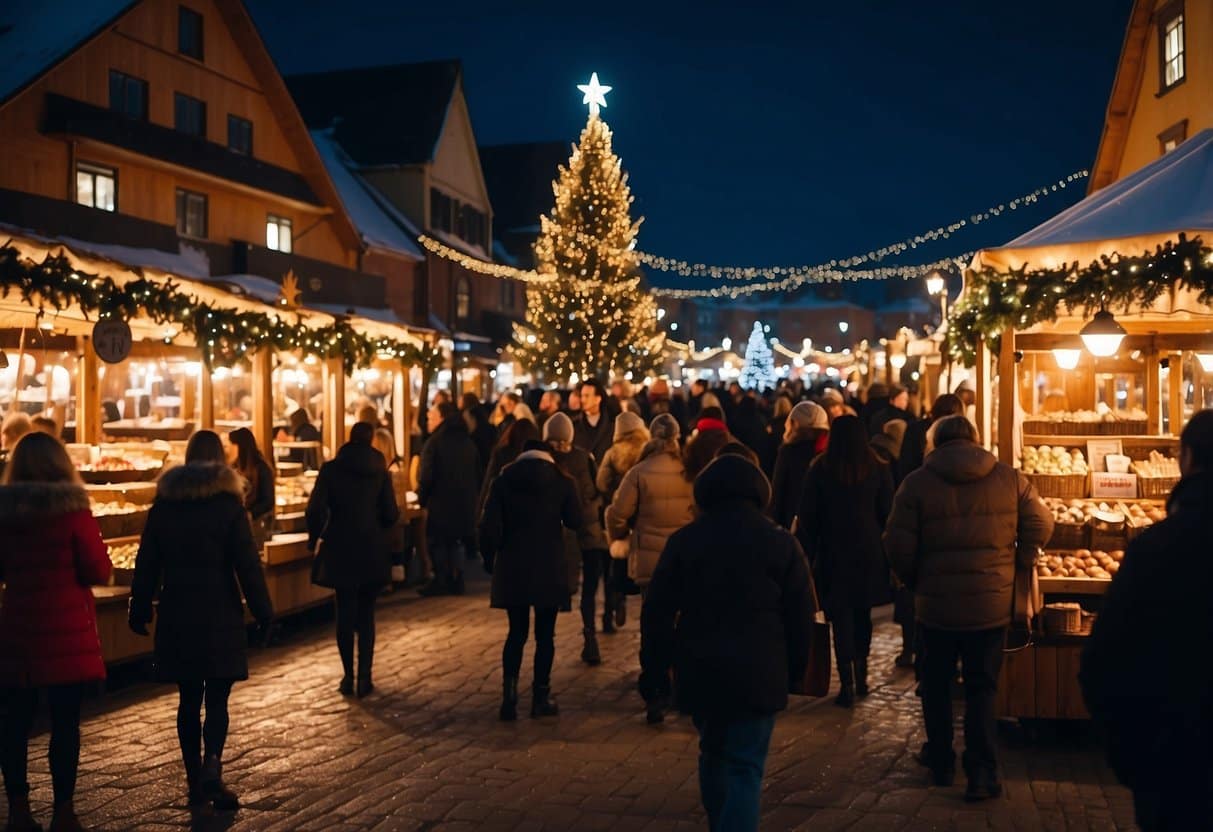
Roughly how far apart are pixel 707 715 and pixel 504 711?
3.81m

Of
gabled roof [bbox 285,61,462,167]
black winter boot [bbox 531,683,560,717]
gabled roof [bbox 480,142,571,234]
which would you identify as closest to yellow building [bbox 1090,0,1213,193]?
black winter boot [bbox 531,683,560,717]

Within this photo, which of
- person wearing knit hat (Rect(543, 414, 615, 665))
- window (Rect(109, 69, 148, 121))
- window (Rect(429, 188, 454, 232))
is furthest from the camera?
window (Rect(429, 188, 454, 232))

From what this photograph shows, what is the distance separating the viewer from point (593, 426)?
45.5ft

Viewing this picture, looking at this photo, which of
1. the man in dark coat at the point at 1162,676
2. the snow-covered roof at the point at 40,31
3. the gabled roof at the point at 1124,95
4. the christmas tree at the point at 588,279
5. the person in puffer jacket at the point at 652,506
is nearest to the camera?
the man in dark coat at the point at 1162,676

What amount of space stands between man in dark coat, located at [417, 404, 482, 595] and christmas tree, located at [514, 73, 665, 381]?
25632mm

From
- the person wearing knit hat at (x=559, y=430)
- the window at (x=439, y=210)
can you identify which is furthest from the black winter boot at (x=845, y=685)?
the window at (x=439, y=210)

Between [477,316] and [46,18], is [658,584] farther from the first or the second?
[477,316]

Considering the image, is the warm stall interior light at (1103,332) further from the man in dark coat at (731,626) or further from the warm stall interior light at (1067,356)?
the man in dark coat at (731,626)

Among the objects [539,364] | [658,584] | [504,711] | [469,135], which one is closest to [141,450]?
[504,711]

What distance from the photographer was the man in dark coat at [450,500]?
1448 centimetres

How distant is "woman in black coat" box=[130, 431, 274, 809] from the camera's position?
6.84 m

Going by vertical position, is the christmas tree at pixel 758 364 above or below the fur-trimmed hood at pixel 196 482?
above

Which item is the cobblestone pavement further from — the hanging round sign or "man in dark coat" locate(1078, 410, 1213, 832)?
"man in dark coat" locate(1078, 410, 1213, 832)

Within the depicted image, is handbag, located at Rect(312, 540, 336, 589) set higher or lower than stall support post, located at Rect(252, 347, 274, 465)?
lower
